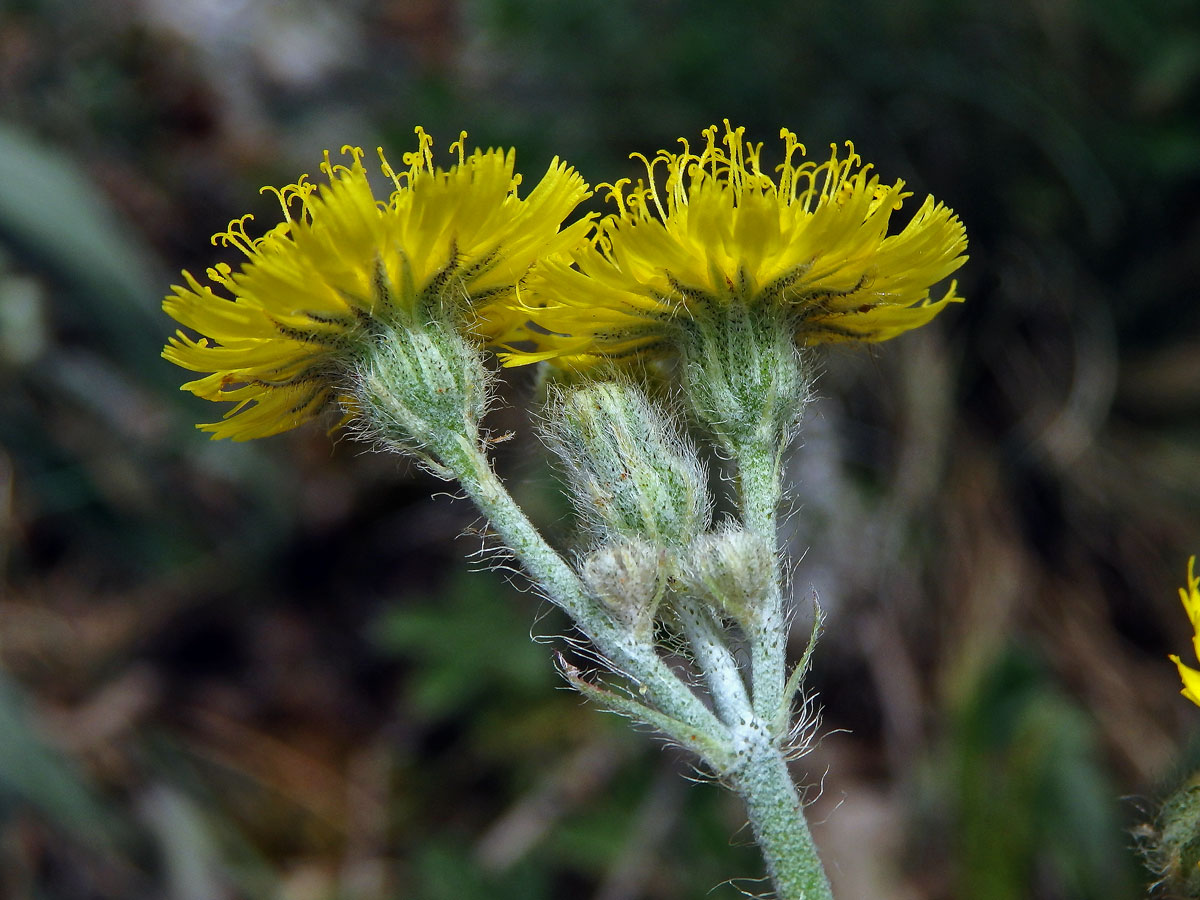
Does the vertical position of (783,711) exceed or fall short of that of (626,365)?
it falls short

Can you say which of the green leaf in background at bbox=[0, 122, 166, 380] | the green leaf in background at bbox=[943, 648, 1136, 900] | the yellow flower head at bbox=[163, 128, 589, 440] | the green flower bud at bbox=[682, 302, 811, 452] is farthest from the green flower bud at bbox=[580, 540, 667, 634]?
the green leaf in background at bbox=[0, 122, 166, 380]

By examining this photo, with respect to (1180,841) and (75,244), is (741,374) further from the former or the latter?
(75,244)

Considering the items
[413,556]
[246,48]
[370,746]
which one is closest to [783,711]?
[370,746]

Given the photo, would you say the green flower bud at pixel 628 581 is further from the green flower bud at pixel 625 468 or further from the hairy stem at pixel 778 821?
the hairy stem at pixel 778 821

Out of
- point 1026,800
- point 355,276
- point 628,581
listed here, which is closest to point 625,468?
point 628,581

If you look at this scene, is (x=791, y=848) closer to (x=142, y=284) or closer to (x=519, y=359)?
(x=519, y=359)

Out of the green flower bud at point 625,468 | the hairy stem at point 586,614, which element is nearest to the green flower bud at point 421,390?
the hairy stem at point 586,614
